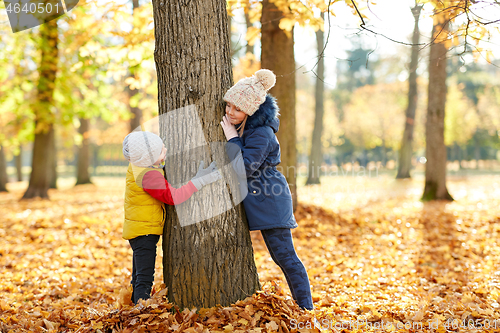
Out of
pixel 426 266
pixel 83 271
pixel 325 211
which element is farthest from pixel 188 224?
pixel 325 211

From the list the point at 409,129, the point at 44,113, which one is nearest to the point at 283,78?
the point at 44,113

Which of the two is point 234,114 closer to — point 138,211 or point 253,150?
point 253,150

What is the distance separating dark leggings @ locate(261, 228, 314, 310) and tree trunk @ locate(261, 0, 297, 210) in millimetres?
4095

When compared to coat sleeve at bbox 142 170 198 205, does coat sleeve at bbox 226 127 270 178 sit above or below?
above

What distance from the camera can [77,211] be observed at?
361 inches

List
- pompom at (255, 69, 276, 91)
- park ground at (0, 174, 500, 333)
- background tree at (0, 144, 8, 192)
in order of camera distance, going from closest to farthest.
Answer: park ground at (0, 174, 500, 333) → pompom at (255, 69, 276, 91) → background tree at (0, 144, 8, 192)

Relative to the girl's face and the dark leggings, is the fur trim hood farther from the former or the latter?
the dark leggings

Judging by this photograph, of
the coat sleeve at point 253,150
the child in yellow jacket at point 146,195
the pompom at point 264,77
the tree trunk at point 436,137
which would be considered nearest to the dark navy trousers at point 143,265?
the child in yellow jacket at point 146,195

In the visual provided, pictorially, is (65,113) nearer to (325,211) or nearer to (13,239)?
(13,239)

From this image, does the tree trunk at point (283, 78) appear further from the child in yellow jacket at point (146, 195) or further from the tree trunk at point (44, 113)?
the tree trunk at point (44, 113)

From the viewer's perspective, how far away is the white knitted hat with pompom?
2828 millimetres

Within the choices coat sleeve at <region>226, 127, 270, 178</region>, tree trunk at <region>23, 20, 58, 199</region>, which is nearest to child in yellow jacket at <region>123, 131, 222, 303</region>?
coat sleeve at <region>226, 127, 270, 178</region>

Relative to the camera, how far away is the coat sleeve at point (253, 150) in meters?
2.81

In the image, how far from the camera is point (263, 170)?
296cm
